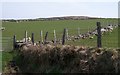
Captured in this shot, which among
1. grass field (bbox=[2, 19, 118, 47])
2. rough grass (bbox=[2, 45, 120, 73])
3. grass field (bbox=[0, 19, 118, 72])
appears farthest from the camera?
grass field (bbox=[2, 19, 118, 47])

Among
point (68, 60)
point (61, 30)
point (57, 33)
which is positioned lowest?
point (68, 60)

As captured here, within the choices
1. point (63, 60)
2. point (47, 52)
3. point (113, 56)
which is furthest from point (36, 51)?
point (113, 56)

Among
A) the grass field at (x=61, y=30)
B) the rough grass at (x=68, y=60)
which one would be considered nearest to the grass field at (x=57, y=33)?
the grass field at (x=61, y=30)

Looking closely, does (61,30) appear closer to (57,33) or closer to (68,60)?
(57,33)

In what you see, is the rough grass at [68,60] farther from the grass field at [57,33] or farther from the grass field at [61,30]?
the grass field at [61,30]

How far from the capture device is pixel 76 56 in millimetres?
19688

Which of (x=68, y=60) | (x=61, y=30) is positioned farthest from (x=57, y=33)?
(x=68, y=60)

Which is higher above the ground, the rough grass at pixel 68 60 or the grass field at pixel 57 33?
the grass field at pixel 57 33

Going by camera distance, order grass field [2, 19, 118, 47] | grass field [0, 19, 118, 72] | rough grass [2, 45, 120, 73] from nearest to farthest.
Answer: rough grass [2, 45, 120, 73] → grass field [0, 19, 118, 72] → grass field [2, 19, 118, 47]

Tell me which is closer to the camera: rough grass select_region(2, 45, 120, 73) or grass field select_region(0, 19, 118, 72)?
rough grass select_region(2, 45, 120, 73)

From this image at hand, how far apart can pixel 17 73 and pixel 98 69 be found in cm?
486

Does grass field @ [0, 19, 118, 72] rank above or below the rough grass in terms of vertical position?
above

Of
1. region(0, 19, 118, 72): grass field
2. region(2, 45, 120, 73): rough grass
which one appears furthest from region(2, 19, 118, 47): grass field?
region(2, 45, 120, 73): rough grass

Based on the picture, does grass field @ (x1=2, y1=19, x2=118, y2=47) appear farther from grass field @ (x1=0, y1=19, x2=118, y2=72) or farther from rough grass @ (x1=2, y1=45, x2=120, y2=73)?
rough grass @ (x1=2, y1=45, x2=120, y2=73)
